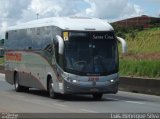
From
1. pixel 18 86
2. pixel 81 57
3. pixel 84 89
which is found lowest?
pixel 18 86

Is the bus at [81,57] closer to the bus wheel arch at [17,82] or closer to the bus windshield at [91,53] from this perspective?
the bus windshield at [91,53]

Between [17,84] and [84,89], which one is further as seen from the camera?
[17,84]

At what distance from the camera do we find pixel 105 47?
22.7 m

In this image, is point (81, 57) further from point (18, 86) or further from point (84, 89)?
point (18, 86)

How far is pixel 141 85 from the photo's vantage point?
→ 29.0 m

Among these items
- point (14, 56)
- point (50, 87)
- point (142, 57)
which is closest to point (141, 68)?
point (142, 57)

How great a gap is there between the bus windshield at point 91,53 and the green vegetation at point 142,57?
1315cm

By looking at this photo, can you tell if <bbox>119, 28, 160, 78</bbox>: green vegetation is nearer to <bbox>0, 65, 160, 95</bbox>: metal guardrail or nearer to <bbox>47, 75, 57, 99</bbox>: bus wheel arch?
<bbox>0, 65, 160, 95</bbox>: metal guardrail

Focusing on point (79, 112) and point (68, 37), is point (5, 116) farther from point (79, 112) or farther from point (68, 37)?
point (68, 37)

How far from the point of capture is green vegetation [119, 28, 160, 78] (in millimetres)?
37344

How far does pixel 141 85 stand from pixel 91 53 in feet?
23.9

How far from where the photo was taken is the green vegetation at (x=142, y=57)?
37344mm

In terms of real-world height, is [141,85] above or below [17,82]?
below

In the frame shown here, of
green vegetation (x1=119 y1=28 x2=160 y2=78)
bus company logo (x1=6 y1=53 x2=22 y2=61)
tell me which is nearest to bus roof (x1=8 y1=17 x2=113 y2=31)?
bus company logo (x1=6 y1=53 x2=22 y2=61)
